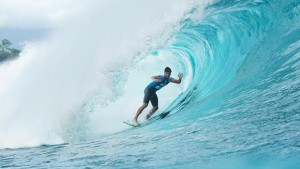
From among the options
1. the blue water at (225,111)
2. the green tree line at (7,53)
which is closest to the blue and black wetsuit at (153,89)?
the blue water at (225,111)

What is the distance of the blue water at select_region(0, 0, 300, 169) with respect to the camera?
441 cm

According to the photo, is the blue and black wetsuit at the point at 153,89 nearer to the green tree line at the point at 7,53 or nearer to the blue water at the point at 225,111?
the blue water at the point at 225,111

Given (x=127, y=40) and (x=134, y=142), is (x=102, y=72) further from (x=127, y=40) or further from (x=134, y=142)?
(x=134, y=142)

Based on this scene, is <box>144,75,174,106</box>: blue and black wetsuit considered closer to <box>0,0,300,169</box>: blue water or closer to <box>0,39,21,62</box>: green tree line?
<box>0,0,300,169</box>: blue water

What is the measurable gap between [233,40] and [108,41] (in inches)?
156

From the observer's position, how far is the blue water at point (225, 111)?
4410 millimetres

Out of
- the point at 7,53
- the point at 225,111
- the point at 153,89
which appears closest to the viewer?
the point at 225,111

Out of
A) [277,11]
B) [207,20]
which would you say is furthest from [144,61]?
[277,11]

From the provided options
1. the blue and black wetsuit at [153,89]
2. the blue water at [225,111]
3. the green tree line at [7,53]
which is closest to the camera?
the blue water at [225,111]

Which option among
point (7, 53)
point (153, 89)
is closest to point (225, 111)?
point (153, 89)

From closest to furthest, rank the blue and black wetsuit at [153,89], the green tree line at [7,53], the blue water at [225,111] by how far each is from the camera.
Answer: the blue water at [225,111]
the blue and black wetsuit at [153,89]
the green tree line at [7,53]

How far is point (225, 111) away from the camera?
6.50 m

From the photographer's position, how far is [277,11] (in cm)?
1023

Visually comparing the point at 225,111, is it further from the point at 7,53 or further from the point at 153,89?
the point at 7,53
